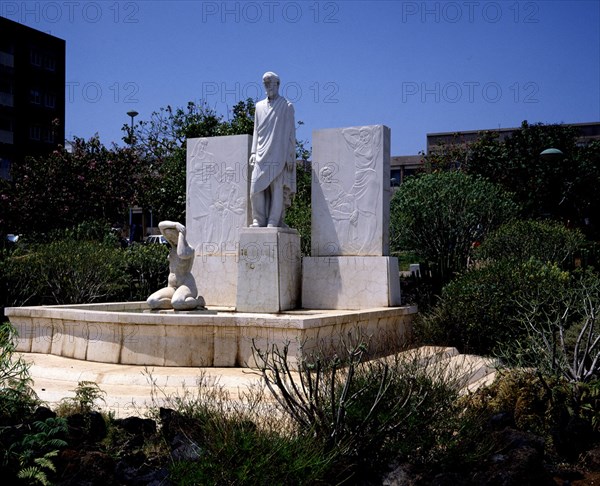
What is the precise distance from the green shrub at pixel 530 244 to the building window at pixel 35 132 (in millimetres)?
37195

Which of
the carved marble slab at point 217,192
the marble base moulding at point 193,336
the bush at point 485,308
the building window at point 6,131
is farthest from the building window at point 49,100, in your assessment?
the bush at point 485,308

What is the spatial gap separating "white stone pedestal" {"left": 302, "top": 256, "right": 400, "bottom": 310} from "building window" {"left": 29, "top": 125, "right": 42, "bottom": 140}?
3900cm

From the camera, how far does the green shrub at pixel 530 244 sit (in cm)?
1622

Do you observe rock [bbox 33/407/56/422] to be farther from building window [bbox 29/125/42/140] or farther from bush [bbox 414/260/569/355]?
building window [bbox 29/125/42/140]

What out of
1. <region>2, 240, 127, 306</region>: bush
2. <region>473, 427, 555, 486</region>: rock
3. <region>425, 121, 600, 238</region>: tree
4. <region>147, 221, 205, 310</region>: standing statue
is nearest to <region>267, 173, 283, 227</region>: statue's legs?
<region>147, 221, 205, 310</region>: standing statue

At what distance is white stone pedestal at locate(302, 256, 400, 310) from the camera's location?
12.0 meters

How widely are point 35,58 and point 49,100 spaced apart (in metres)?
2.75

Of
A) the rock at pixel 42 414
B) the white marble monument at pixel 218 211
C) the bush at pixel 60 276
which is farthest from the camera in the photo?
the bush at pixel 60 276

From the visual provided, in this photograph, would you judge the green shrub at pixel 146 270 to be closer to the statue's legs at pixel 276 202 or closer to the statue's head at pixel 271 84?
the statue's legs at pixel 276 202

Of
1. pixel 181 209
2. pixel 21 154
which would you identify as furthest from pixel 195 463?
pixel 21 154

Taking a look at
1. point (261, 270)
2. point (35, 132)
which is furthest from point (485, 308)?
point (35, 132)

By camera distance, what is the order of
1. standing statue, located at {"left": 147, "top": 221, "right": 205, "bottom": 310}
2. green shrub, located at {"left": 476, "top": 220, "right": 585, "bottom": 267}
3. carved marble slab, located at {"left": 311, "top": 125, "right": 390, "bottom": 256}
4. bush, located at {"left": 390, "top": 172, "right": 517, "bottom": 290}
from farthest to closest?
bush, located at {"left": 390, "top": 172, "right": 517, "bottom": 290} < green shrub, located at {"left": 476, "top": 220, "right": 585, "bottom": 267} < carved marble slab, located at {"left": 311, "top": 125, "right": 390, "bottom": 256} < standing statue, located at {"left": 147, "top": 221, "right": 205, "bottom": 310}

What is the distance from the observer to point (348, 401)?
194 inches

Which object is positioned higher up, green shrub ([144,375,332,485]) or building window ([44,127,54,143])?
building window ([44,127,54,143])
